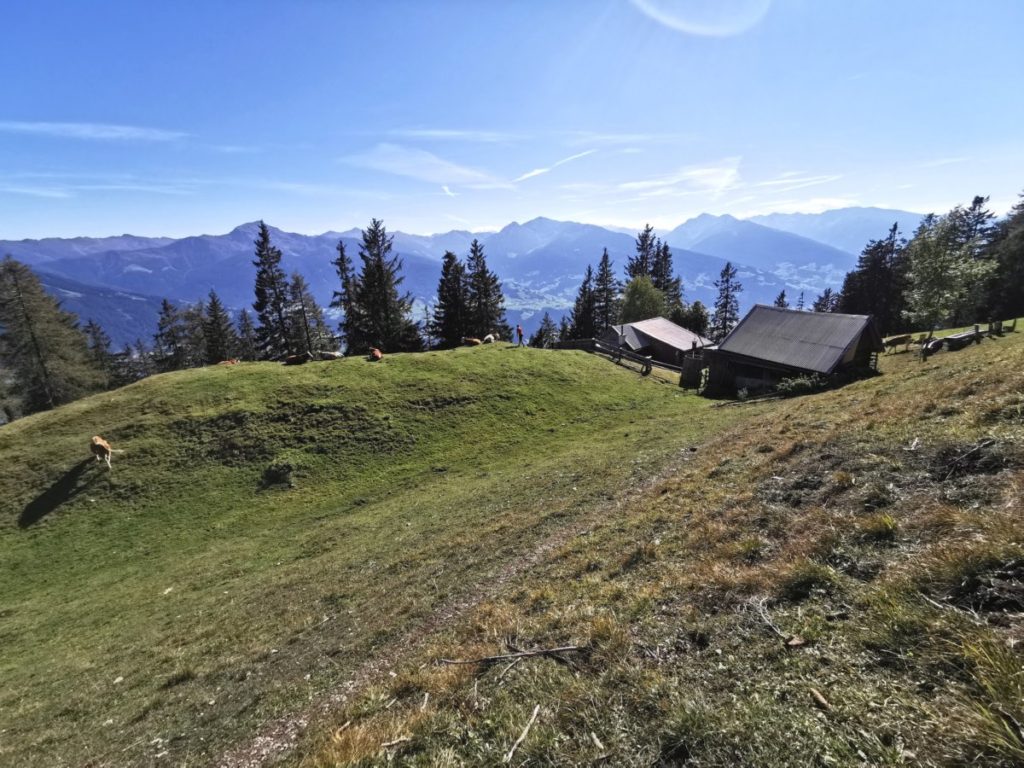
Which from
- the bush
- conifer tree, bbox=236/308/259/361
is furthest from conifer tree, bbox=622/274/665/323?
conifer tree, bbox=236/308/259/361

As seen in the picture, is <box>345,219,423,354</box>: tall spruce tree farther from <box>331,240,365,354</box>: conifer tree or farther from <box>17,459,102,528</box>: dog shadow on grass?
<box>17,459,102,528</box>: dog shadow on grass

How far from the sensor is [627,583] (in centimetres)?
878

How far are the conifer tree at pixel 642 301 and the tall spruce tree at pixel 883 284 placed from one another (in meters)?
35.1

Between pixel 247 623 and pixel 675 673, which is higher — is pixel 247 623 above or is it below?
below

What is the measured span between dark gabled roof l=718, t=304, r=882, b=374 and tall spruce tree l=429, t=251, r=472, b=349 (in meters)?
42.2

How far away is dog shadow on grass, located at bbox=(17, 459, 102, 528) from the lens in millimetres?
26422

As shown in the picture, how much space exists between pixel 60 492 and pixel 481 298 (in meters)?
57.5

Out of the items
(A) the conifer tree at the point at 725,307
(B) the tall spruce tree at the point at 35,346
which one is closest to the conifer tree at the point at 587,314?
(A) the conifer tree at the point at 725,307

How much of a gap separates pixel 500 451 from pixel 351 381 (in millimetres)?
16629

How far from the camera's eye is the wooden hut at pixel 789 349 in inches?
1425

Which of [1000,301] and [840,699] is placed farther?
[1000,301]

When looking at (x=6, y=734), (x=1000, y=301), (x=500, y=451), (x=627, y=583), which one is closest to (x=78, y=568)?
(x=6, y=734)

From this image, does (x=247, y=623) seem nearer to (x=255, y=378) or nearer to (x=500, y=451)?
(x=500, y=451)

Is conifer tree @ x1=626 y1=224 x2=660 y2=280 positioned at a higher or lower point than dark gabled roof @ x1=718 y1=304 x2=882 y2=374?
higher
